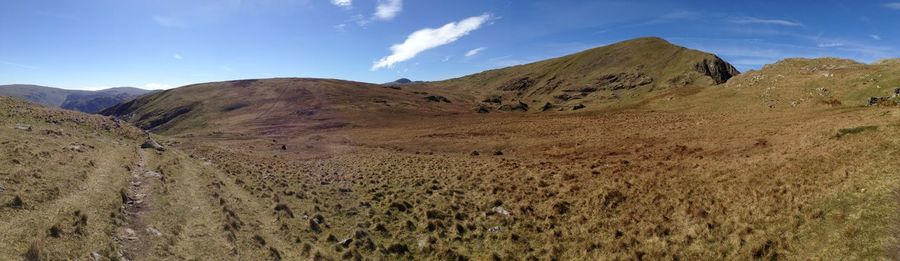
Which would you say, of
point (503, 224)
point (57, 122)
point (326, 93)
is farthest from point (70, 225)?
point (326, 93)

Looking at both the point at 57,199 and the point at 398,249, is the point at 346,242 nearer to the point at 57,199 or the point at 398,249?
the point at 398,249

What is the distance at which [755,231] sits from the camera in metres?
15.4

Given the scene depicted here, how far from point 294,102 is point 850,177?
120 metres

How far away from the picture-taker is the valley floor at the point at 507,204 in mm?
14492

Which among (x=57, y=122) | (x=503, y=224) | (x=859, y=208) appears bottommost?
(x=503, y=224)

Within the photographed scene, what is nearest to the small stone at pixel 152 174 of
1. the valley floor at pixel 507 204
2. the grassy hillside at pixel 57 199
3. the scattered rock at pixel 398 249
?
A: the valley floor at pixel 507 204

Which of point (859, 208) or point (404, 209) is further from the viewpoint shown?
point (404, 209)

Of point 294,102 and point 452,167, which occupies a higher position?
point 294,102

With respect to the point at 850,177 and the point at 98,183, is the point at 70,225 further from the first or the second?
the point at 850,177

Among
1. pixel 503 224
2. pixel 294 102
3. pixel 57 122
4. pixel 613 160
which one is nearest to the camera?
pixel 503 224

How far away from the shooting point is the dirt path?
543 inches

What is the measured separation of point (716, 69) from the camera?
483 feet

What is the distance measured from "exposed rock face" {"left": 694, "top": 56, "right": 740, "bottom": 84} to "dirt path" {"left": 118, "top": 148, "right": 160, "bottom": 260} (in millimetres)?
160477

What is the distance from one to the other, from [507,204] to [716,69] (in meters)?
157
